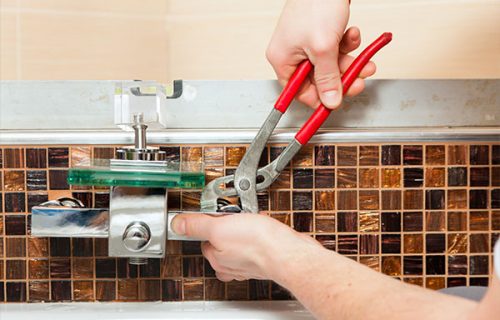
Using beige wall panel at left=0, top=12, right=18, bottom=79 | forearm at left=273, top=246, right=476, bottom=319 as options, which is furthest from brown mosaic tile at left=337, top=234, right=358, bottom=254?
beige wall panel at left=0, top=12, right=18, bottom=79

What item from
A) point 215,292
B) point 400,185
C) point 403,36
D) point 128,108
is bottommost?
point 215,292

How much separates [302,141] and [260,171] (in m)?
0.07

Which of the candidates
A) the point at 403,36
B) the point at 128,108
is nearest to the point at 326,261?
the point at 128,108

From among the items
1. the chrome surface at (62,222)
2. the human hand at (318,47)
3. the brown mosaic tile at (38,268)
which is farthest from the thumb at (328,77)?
the brown mosaic tile at (38,268)

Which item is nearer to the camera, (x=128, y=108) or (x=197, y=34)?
(x=128, y=108)

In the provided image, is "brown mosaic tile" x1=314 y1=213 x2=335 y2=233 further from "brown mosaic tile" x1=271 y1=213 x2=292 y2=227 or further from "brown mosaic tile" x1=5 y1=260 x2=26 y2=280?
"brown mosaic tile" x1=5 y1=260 x2=26 y2=280

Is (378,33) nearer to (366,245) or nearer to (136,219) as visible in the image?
(366,245)

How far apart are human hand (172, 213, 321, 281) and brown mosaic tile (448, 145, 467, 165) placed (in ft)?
0.89

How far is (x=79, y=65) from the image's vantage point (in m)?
0.81

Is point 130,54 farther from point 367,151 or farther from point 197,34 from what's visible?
point 367,151

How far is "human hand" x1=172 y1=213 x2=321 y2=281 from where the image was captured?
56 centimetres

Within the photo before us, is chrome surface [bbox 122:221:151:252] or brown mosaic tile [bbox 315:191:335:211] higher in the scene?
brown mosaic tile [bbox 315:191:335:211]

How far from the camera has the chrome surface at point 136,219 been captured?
650 millimetres

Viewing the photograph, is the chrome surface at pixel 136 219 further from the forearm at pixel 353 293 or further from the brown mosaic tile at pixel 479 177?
the brown mosaic tile at pixel 479 177
